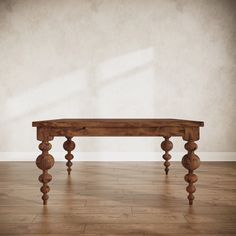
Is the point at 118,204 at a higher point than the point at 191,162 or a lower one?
lower

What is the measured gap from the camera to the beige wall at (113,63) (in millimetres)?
4664

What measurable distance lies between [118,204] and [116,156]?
2.18 metres

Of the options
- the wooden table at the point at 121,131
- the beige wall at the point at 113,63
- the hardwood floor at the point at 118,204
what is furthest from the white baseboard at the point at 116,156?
the wooden table at the point at 121,131

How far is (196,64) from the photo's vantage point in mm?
4695

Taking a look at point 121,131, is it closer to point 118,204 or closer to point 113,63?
point 118,204

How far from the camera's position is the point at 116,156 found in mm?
4680

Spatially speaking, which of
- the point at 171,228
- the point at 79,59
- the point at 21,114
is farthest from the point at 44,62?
the point at 171,228

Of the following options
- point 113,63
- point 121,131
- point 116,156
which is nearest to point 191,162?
point 121,131

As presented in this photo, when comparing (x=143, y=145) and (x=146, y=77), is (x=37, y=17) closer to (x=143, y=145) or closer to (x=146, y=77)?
(x=146, y=77)

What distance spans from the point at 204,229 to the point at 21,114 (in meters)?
3.42

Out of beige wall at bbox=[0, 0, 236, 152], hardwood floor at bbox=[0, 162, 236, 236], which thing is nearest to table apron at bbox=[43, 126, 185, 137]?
hardwood floor at bbox=[0, 162, 236, 236]

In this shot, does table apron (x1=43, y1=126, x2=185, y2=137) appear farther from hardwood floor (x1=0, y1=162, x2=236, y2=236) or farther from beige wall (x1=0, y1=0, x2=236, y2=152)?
beige wall (x1=0, y1=0, x2=236, y2=152)

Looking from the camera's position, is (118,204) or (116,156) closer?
(118,204)

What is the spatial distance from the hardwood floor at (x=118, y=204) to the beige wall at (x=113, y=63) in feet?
3.44
